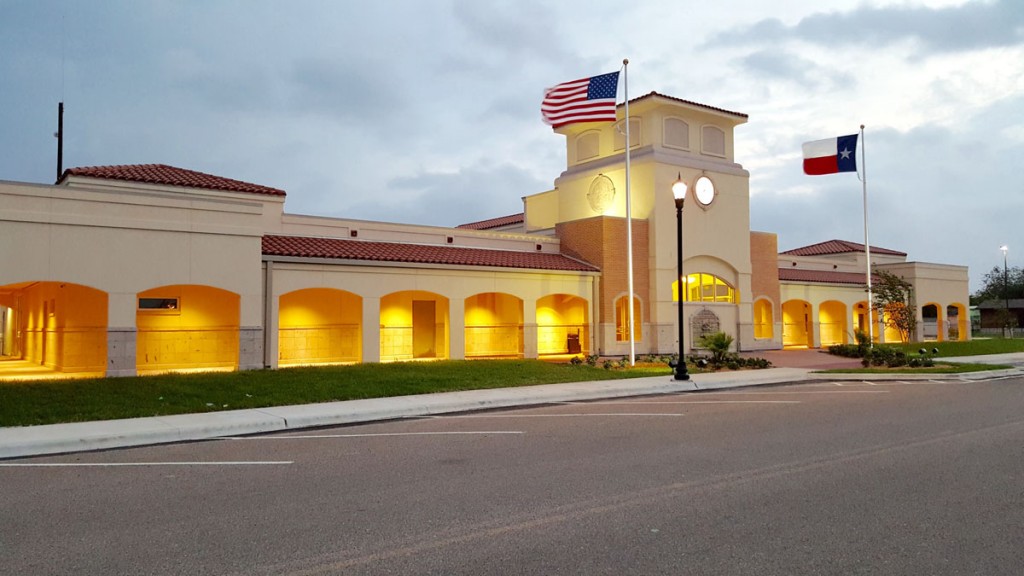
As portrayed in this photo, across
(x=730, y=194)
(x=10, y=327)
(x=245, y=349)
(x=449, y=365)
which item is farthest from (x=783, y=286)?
(x=10, y=327)

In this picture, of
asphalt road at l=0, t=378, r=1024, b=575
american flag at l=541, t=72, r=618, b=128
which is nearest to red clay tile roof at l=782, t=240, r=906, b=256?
american flag at l=541, t=72, r=618, b=128

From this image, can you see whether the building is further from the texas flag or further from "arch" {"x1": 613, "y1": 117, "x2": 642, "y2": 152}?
the texas flag

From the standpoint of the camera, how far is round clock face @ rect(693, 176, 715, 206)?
31922 millimetres

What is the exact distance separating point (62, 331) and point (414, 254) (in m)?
11.1

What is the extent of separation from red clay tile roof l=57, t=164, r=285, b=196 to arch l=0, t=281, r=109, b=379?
11.8 feet

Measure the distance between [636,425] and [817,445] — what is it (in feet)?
9.73

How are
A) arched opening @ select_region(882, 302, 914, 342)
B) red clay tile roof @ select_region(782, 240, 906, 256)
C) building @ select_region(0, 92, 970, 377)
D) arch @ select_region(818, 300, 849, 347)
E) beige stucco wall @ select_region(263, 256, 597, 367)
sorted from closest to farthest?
1. building @ select_region(0, 92, 970, 377)
2. beige stucco wall @ select_region(263, 256, 597, 367)
3. arched opening @ select_region(882, 302, 914, 342)
4. arch @ select_region(818, 300, 849, 347)
5. red clay tile roof @ select_region(782, 240, 906, 256)

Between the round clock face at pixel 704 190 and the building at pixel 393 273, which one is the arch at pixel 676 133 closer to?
the building at pixel 393 273

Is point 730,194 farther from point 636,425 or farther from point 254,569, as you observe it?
point 254,569

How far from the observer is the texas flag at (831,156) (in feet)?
102

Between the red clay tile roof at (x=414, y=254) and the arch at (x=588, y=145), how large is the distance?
16.9ft

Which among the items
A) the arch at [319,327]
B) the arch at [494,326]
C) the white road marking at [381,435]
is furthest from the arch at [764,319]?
the white road marking at [381,435]

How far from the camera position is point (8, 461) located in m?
9.68

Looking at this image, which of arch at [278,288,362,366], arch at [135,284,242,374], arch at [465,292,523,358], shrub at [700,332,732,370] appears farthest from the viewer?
arch at [465,292,523,358]
